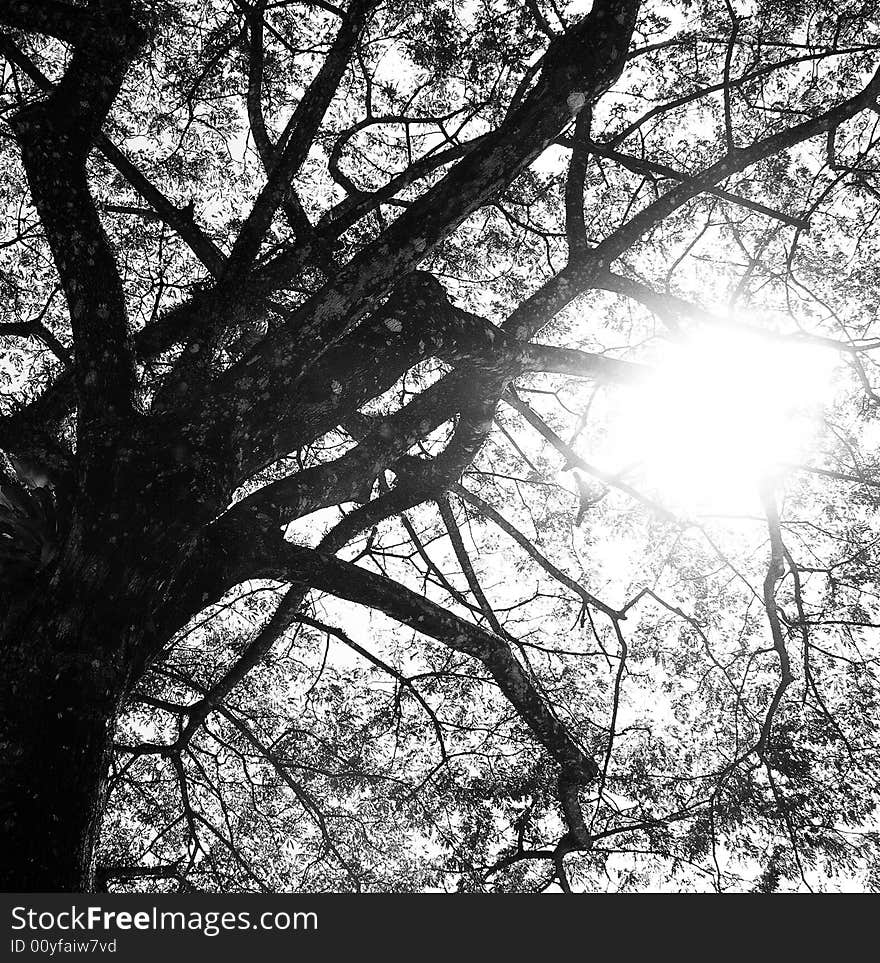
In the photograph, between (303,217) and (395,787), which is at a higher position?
(303,217)

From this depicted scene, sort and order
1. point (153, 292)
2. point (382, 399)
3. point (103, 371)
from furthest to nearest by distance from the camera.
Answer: point (382, 399) < point (153, 292) < point (103, 371)

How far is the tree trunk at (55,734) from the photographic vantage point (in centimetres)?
245

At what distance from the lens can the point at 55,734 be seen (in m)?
2.64

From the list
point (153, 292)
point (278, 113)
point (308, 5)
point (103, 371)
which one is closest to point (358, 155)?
point (278, 113)

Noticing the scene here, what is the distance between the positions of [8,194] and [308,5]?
129 inches

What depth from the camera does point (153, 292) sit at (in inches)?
260

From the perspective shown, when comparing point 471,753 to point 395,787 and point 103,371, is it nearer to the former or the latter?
point 395,787

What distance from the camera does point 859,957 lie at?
3.22m

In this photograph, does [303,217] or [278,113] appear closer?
[303,217]

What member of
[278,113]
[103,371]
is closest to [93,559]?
[103,371]

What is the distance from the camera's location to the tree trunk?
2.45 meters

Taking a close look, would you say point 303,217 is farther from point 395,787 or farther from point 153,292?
point 395,787

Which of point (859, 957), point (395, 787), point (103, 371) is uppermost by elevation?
point (103, 371)

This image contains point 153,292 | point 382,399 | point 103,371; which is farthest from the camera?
point 382,399
